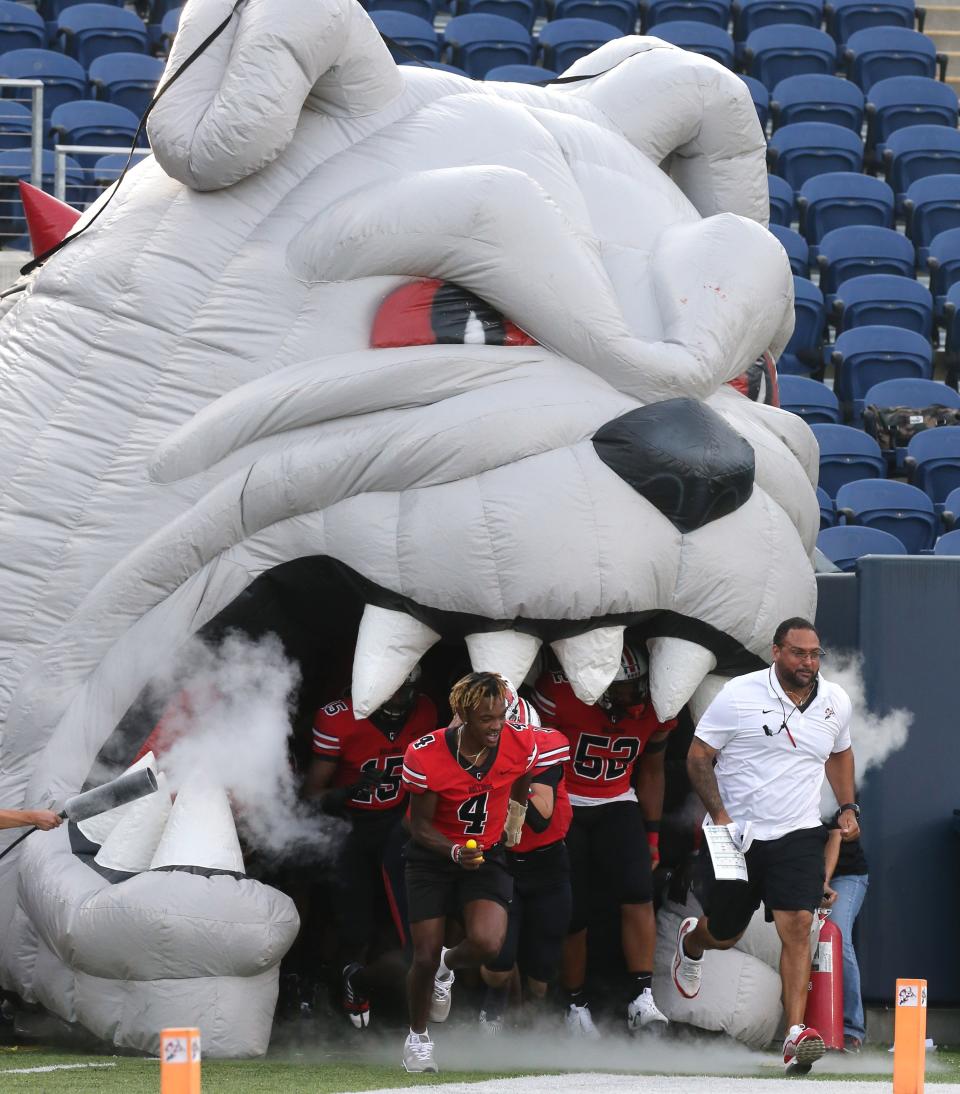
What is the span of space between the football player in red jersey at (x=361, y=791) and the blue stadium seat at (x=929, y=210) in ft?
23.8

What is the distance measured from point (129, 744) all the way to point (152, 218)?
135 centimetres

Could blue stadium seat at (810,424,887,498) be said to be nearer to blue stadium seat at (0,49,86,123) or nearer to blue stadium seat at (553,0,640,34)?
blue stadium seat at (553,0,640,34)

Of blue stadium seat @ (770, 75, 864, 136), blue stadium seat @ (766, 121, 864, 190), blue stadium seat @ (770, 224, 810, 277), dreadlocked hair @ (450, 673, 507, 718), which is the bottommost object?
blue stadium seat @ (770, 224, 810, 277)

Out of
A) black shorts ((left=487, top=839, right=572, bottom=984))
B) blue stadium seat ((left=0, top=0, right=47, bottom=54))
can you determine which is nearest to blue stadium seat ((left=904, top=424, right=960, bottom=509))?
black shorts ((left=487, top=839, right=572, bottom=984))

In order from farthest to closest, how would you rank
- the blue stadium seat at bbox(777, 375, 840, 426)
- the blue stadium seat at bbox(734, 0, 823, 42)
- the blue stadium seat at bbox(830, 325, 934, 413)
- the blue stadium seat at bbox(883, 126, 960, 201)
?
the blue stadium seat at bbox(734, 0, 823, 42) < the blue stadium seat at bbox(883, 126, 960, 201) < the blue stadium seat at bbox(830, 325, 934, 413) < the blue stadium seat at bbox(777, 375, 840, 426)

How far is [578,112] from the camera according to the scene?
5758 millimetres

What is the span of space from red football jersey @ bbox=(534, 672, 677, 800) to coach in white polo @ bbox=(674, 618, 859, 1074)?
0.46 metres

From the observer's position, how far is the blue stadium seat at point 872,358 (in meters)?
10.8

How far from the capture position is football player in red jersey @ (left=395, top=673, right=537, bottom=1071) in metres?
5.08

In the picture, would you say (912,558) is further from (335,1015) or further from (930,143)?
(930,143)

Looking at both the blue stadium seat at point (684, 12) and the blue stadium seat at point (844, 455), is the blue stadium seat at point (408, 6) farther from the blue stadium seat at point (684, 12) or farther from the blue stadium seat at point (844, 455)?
the blue stadium seat at point (844, 455)

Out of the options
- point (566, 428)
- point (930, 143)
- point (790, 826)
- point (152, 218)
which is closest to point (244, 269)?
point (152, 218)

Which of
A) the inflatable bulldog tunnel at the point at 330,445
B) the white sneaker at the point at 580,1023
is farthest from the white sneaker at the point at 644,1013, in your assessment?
the inflatable bulldog tunnel at the point at 330,445

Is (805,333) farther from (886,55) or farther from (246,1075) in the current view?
(246,1075)
